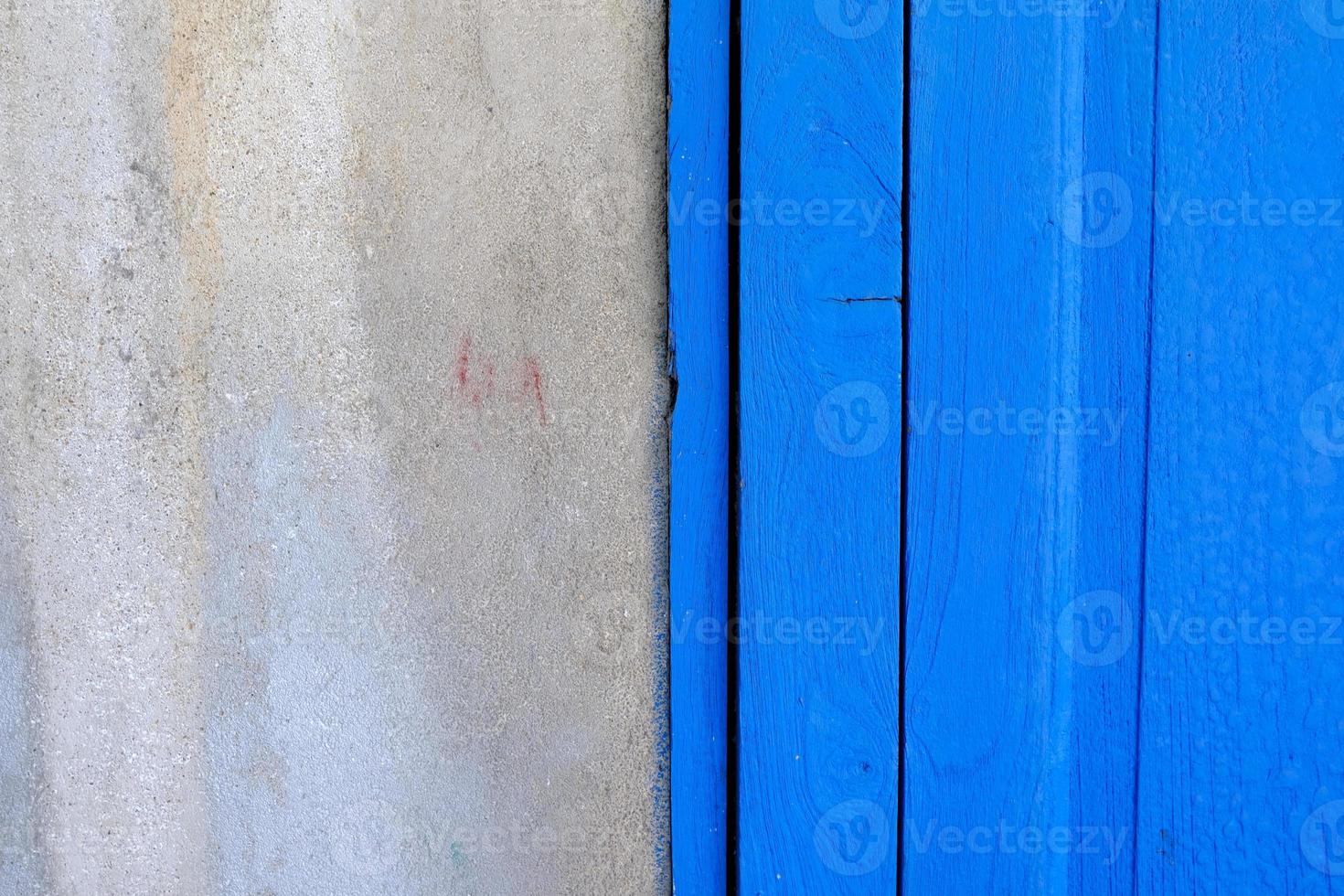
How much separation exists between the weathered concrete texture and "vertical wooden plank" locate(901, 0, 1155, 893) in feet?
0.93

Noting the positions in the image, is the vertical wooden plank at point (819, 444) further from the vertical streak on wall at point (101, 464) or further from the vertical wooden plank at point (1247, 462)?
the vertical streak on wall at point (101, 464)

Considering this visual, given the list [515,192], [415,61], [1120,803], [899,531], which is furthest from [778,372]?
[1120,803]

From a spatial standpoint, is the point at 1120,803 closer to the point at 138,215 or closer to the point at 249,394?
the point at 249,394

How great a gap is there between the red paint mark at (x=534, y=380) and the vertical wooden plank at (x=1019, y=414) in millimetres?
381

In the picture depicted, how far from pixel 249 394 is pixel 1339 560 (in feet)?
3.83

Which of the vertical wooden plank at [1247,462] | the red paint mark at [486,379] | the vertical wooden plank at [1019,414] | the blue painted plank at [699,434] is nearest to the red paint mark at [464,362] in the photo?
the red paint mark at [486,379]

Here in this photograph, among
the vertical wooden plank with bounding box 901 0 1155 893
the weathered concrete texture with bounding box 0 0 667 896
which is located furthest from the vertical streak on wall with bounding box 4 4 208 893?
the vertical wooden plank with bounding box 901 0 1155 893

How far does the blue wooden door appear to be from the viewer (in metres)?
0.90

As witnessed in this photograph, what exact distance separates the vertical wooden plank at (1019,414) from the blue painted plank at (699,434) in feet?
0.64

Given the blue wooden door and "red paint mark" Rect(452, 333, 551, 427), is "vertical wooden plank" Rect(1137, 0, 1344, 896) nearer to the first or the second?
the blue wooden door

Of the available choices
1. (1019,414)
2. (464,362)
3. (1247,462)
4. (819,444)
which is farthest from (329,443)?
(1247,462)

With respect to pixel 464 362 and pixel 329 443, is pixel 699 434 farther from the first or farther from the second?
pixel 329 443

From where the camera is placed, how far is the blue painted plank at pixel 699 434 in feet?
3.01

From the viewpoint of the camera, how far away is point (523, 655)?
3.09ft
